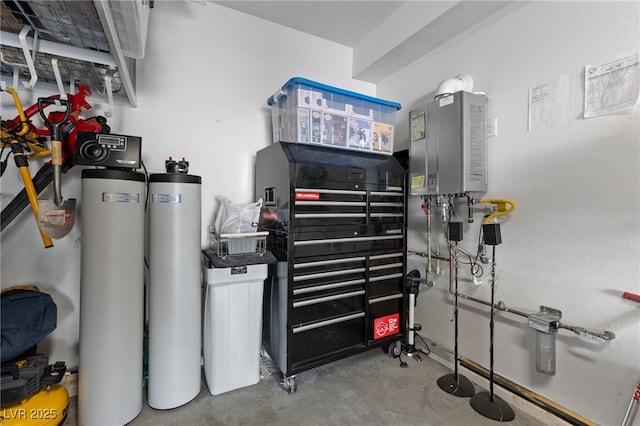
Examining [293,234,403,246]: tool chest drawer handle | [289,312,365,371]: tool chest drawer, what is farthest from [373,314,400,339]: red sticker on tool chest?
[293,234,403,246]: tool chest drawer handle

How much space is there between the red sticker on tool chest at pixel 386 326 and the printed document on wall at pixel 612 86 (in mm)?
1674

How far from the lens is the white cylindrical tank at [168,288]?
156 centimetres

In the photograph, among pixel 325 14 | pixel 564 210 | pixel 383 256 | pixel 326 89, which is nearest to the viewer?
pixel 564 210

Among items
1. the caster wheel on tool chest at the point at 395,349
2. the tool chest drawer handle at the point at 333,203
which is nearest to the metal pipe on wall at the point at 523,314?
the caster wheel on tool chest at the point at 395,349

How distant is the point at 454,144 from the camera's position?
5.87ft

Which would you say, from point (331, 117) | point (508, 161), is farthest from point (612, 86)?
point (331, 117)

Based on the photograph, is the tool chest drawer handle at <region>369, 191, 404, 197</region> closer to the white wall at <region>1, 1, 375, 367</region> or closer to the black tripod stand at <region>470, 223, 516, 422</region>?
the black tripod stand at <region>470, 223, 516, 422</region>

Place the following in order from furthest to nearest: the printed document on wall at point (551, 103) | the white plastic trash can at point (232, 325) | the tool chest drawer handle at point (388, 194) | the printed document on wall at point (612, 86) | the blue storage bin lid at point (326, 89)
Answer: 1. the tool chest drawer handle at point (388, 194)
2. the blue storage bin lid at point (326, 89)
3. the white plastic trash can at point (232, 325)
4. the printed document on wall at point (551, 103)
5. the printed document on wall at point (612, 86)

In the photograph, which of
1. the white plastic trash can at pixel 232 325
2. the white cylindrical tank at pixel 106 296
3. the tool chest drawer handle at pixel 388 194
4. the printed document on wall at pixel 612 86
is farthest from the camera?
the tool chest drawer handle at pixel 388 194

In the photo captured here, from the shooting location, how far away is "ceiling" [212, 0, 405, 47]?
2.17 meters

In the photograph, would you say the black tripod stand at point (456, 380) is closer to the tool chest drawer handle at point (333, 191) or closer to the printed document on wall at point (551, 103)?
the tool chest drawer handle at point (333, 191)

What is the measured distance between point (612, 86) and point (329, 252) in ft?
5.53

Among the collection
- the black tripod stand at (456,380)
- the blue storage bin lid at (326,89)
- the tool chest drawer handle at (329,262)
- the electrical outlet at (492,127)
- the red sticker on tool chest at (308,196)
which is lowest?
the black tripod stand at (456,380)

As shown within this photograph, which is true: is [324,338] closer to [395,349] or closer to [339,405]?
[339,405]
